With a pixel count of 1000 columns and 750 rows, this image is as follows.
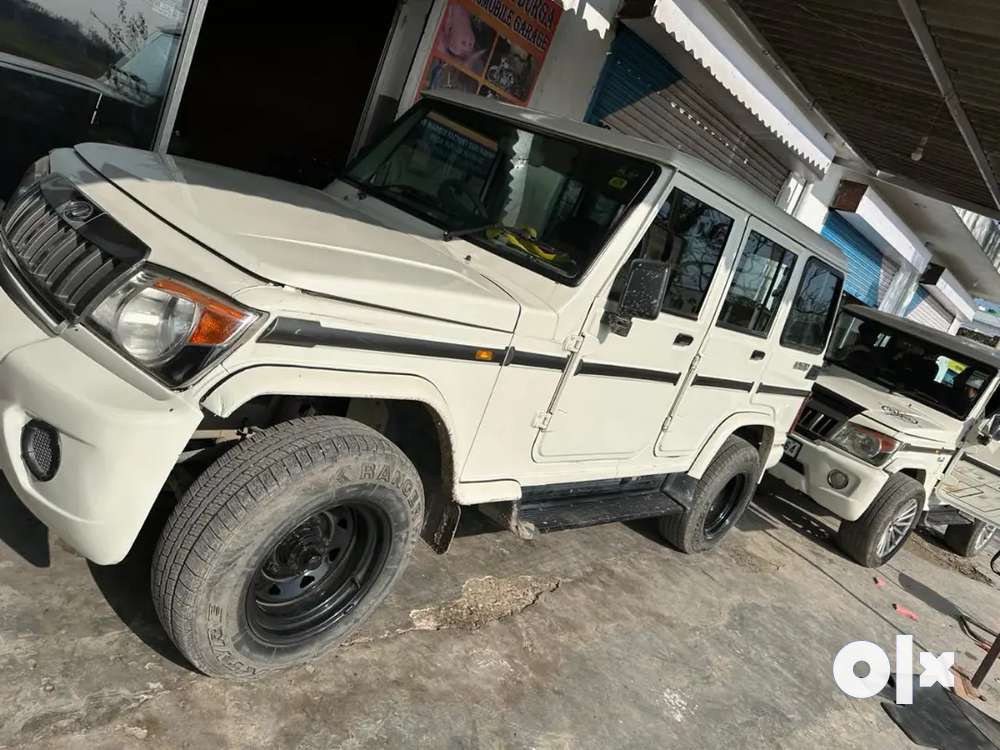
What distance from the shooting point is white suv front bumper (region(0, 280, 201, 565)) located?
1.99m

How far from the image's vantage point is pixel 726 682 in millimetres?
3656

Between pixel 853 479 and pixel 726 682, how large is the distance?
2.57 metres

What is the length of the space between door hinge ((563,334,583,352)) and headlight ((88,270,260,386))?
1340 mm

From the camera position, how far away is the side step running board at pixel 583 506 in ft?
10.7

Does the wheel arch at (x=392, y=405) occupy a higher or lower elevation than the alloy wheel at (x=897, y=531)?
higher

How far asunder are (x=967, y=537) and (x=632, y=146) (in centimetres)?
656

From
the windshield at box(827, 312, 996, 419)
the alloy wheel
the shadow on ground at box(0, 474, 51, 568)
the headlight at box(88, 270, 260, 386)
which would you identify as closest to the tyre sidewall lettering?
the headlight at box(88, 270, 260, 386)

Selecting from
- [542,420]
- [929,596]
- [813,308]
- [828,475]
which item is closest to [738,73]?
[813,308]

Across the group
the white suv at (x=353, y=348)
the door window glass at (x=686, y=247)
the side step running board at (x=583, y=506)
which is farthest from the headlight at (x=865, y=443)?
the door window glass at (x=686, y=247)

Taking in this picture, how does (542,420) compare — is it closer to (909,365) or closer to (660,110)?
(909,365)

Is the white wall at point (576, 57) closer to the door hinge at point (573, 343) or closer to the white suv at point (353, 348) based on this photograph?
the white suv at point (353, 348)

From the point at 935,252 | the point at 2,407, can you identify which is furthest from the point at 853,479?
the point at 935,252

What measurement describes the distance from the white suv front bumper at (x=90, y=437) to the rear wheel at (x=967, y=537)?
7.83 metres

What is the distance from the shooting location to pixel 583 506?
3678mm
